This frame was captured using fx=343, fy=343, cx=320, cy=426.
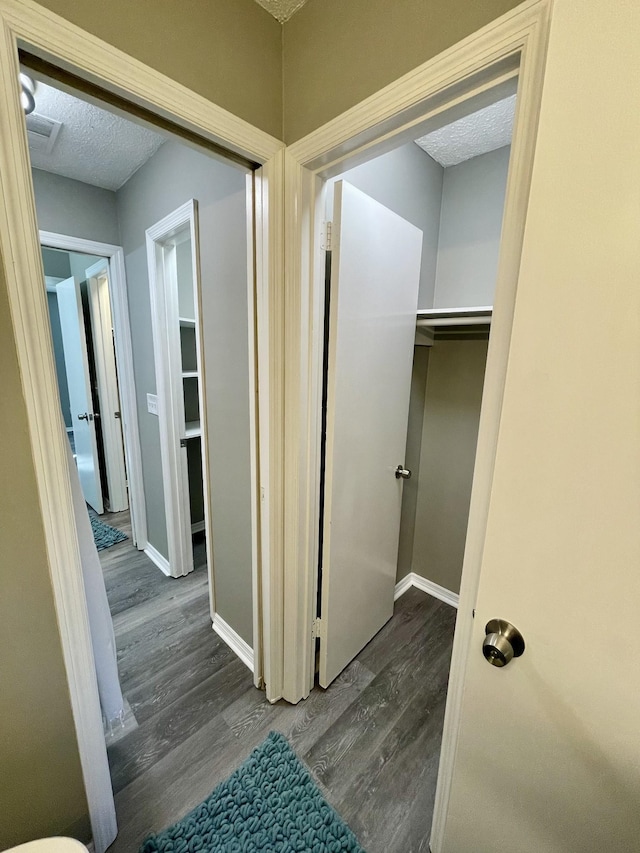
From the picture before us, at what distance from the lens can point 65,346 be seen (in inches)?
128

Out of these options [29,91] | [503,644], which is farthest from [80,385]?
[503,644]

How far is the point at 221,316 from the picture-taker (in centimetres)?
153

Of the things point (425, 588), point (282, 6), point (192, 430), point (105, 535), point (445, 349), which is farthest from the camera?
point (105, 535)

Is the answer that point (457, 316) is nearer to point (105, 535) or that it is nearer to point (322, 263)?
point (322, 263)

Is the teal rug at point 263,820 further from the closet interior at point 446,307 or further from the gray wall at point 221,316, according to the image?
the closet interior at point 446,307

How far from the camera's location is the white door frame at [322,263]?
0.67 metres

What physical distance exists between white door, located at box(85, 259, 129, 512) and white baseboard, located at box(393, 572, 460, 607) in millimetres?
2620

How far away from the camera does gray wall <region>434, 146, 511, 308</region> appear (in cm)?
172

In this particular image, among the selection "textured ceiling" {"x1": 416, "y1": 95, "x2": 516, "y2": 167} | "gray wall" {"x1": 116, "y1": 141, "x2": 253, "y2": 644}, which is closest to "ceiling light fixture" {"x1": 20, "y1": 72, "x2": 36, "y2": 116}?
"gray wall" {"x1": 116, "y1": 141, "x2": 253, "y2": 644}

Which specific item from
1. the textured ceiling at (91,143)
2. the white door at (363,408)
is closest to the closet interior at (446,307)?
the white door at (363,408)

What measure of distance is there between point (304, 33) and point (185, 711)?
252 centimetres

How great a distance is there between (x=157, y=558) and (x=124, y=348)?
1505 mm

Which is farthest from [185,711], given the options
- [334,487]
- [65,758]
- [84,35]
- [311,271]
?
[84,35]

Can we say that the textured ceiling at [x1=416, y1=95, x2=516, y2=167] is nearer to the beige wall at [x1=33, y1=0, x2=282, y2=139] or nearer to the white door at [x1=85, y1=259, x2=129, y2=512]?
the beige wall at [x1=33, y1=0, x2=282, y2=139]
